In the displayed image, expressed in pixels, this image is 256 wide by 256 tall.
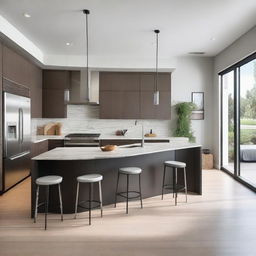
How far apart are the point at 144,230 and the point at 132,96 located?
4252 millimetres

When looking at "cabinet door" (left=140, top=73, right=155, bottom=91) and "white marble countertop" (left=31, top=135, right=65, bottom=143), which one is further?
"cabinet door" (left=140, top=73, right=155, bottom=91)

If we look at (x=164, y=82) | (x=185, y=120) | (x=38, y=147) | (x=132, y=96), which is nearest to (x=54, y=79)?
(x=38, y=147)

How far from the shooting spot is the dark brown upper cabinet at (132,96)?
6766 millimetres

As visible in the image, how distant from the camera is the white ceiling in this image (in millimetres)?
3734

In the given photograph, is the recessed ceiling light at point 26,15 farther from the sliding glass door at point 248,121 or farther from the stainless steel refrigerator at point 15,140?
the sliding glass door at point 248,121

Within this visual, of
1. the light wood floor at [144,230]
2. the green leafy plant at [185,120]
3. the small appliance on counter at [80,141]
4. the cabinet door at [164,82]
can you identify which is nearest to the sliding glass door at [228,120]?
the green leafy plant at [185,120]

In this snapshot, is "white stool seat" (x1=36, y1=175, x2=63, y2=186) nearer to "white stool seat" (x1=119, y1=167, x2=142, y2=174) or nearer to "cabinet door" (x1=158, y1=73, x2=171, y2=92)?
"white stool seat" (x1=119, y1=167, x2=142, y2=174)

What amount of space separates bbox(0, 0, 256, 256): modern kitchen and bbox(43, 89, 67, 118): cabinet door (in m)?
0.03

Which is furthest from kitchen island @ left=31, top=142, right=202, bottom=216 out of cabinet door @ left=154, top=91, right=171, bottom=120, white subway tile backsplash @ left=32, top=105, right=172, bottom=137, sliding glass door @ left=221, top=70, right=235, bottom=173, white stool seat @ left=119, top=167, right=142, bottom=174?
white subway tile backsplash @ left=32, top=105, right=172, bottom=137

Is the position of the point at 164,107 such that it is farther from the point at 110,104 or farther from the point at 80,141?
the point at 80,141

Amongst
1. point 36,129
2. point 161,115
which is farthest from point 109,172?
point 36,129

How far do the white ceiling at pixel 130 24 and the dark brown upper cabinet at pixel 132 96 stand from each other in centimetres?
70

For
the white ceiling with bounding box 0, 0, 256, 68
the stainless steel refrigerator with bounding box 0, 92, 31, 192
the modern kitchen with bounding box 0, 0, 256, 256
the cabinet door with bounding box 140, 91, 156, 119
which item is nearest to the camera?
the modern kitchen with bounding box 0, 0, 256, 256

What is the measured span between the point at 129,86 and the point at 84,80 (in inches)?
47.3
